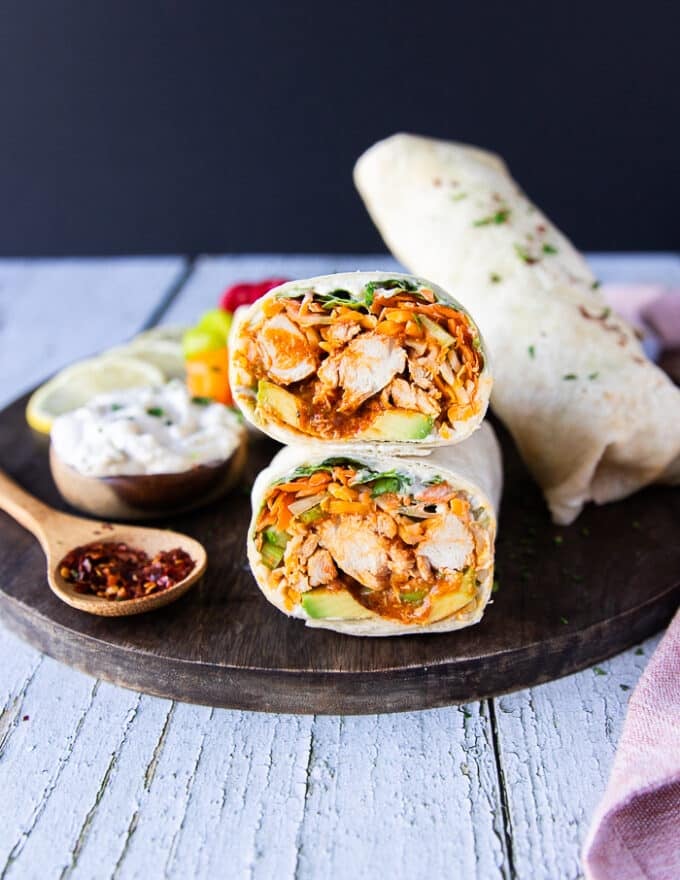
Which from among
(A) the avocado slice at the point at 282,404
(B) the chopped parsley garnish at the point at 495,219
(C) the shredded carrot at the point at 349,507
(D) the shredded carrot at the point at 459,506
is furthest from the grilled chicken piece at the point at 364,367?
(B) the chopped parsley garnish at the point at 495,219

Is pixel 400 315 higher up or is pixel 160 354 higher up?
pixel 400 315

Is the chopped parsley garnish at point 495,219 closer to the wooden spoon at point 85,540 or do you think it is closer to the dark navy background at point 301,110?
the wooden spoon at point 85,540

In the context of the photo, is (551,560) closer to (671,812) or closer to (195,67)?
(671,812)

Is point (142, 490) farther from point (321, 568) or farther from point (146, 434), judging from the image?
point (321, 568)

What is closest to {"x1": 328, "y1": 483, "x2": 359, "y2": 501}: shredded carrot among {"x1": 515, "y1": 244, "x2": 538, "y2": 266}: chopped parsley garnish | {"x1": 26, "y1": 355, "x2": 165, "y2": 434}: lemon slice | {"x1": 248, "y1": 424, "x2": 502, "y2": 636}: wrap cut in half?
{"x1": 248, "y1": 424, "x2": 502, "y2": 636}: wrap cut in half

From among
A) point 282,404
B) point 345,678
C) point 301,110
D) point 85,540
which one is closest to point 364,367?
point 282,404

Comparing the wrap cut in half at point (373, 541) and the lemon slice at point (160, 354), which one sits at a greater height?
the wrap cut in half at point (373, 541)
